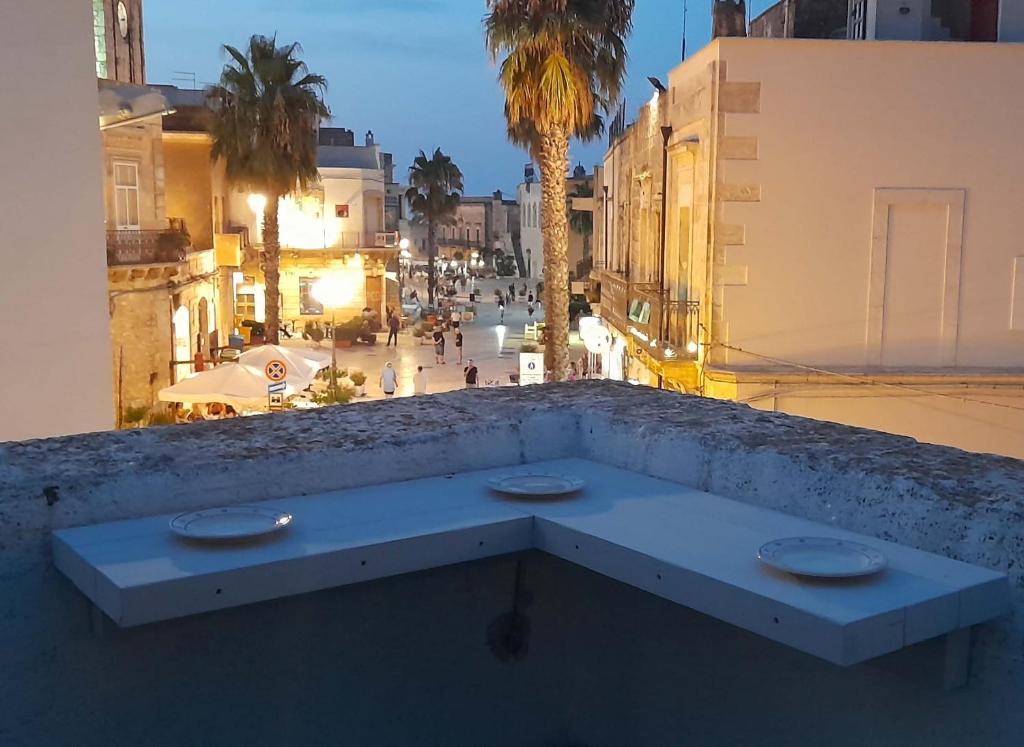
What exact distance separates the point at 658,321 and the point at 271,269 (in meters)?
14.2

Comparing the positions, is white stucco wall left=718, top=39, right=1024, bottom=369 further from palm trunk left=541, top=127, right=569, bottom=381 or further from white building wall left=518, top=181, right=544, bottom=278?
white building wall left=518, top=181, right=544, bottom=278

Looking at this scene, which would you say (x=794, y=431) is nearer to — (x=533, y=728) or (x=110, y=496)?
(x=533, y=728)

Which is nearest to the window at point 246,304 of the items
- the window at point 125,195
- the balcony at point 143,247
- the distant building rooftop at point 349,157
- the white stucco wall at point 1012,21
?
the distant building rooftop at point 349,157

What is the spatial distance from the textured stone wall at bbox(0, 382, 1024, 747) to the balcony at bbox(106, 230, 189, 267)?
18467mm

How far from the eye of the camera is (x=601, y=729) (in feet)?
10.6

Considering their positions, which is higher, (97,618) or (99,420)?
(97,618)

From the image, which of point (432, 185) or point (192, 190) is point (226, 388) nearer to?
point (192, 190)

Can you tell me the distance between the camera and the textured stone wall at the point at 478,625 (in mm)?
2428

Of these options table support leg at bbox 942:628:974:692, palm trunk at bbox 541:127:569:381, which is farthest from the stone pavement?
table support leg at bbox 942:628:974:692

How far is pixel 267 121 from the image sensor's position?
90.3 ft

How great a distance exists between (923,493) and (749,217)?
11171 millimetres

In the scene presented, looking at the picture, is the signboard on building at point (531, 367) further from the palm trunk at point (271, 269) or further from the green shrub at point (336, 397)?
the palm trunk at point (271, 269)

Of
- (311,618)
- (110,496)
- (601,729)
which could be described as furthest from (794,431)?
(110,496)

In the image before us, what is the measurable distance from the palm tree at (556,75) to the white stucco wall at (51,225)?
8.64m
